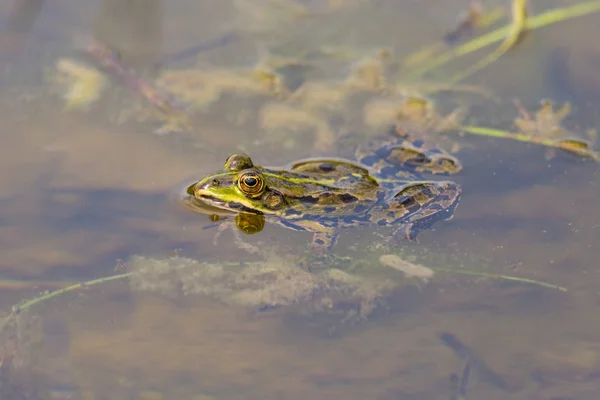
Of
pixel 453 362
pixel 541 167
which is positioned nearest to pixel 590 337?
pixel 453 362

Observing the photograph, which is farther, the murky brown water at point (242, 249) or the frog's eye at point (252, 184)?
the frog's eye at point (252, 184)

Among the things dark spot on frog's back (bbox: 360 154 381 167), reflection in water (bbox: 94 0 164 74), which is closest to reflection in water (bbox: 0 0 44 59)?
reflection in water (bbox: 94 0 164 74)

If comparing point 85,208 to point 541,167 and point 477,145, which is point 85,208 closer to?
point 477,145

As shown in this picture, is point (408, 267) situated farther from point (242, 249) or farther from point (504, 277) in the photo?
point (242, 249)

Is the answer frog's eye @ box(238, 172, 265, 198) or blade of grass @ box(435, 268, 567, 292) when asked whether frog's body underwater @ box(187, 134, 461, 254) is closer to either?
frog's eye @ box(238, 172, 265, 198)

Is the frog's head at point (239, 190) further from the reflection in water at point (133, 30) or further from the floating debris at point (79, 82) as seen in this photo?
the reflection in water at point (133, 30)

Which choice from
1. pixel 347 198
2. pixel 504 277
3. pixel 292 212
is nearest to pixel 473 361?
pixel 504 277

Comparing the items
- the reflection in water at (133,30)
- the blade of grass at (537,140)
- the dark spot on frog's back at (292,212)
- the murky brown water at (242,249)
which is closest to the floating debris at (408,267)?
the murky brown water at (242,249)
